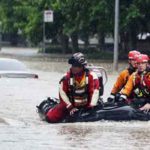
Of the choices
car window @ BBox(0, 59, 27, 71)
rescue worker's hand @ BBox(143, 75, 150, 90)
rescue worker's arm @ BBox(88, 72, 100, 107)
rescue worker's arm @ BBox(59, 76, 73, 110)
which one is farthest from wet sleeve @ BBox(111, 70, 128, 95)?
car window @ BBox(0, 59, 27, 71)

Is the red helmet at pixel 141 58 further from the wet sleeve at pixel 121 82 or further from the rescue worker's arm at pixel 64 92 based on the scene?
the rescue worker's arm at pixel 64 92

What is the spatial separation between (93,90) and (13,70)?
42.1ft

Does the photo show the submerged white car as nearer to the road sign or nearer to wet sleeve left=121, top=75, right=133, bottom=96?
wet sleeve left=121, top=75, right=133, bottom=96

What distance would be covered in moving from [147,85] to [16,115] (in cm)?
330

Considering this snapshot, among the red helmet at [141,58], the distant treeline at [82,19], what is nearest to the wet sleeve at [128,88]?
the red helmet at [141,58]

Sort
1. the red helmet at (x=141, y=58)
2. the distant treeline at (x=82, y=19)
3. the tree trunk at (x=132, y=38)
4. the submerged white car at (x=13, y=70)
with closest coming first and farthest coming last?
the red helmet at (x=141, y=58) → the submerged white car at (x=13, y=70) → the distant treeline at (x=82, y=19) → the tree trunk at (x=132, y=38)

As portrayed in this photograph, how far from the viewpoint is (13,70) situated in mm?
27859

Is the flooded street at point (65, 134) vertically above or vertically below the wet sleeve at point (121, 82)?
below

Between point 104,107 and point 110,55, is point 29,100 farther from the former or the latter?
point 110,55

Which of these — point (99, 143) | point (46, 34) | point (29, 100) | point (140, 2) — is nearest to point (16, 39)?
point (46, 34)

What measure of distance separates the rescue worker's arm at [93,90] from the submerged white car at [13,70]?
11787mm

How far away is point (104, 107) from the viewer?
15.6m

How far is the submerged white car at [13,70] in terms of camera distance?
88.7ft

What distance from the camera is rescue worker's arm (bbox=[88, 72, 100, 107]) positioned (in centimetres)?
1530
